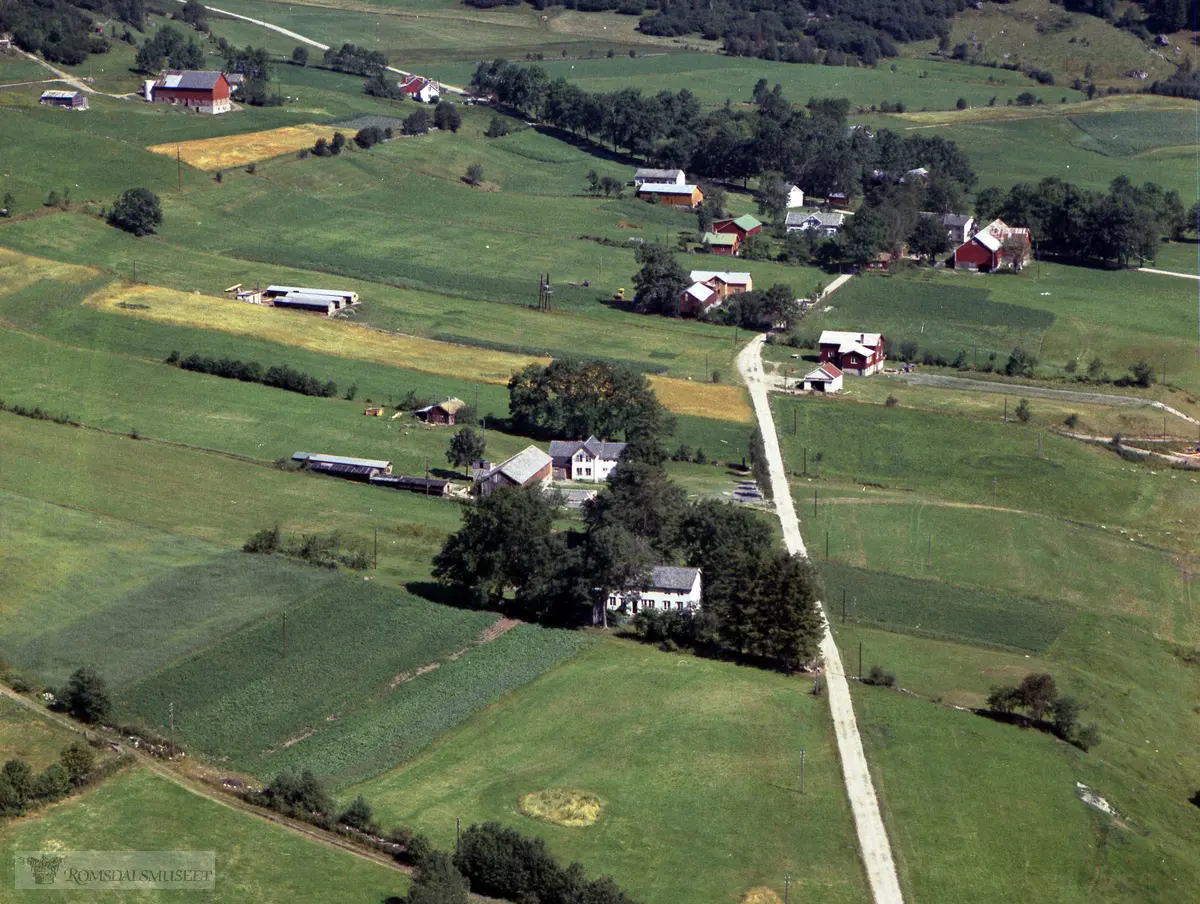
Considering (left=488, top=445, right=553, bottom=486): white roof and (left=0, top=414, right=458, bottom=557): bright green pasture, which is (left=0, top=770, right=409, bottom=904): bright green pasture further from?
(left=488, top=445, right=553, bottom=486): white roof

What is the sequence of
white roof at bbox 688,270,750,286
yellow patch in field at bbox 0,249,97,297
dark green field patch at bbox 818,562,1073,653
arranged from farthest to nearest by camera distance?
white roof at bbox 688,270,750,286 → yellow patch in field at bbox 0,249,97,297 → dark green field patch at bbox 818,562,1073,653

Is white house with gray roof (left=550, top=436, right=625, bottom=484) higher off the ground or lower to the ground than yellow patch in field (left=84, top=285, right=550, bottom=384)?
lower

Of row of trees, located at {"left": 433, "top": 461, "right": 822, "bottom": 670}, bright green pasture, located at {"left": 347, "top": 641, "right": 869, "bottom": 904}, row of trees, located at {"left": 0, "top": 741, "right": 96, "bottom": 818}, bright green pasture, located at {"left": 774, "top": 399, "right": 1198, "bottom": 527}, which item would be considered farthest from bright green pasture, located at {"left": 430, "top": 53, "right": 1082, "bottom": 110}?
row of trees, located at {"left": 0, "top": 741, "right": 96, "bottom": 818}

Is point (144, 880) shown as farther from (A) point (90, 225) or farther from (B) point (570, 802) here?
(A) point (90, 225)

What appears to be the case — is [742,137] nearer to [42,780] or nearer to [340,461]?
[340,461]

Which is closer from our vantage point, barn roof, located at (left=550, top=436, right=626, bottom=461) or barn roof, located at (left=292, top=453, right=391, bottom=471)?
barn roof, located at (left=292, top=453, right=391, bottom=471)

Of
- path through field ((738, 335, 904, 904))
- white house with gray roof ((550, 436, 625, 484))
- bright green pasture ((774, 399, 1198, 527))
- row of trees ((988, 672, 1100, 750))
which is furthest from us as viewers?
bright green pasture ((774, 399, 1198, 527))

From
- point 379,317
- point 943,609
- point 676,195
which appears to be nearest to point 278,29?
point 676,195

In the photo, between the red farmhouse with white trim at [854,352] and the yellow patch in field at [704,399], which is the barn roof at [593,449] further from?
the red farmhouse with white trim at [854,352]
